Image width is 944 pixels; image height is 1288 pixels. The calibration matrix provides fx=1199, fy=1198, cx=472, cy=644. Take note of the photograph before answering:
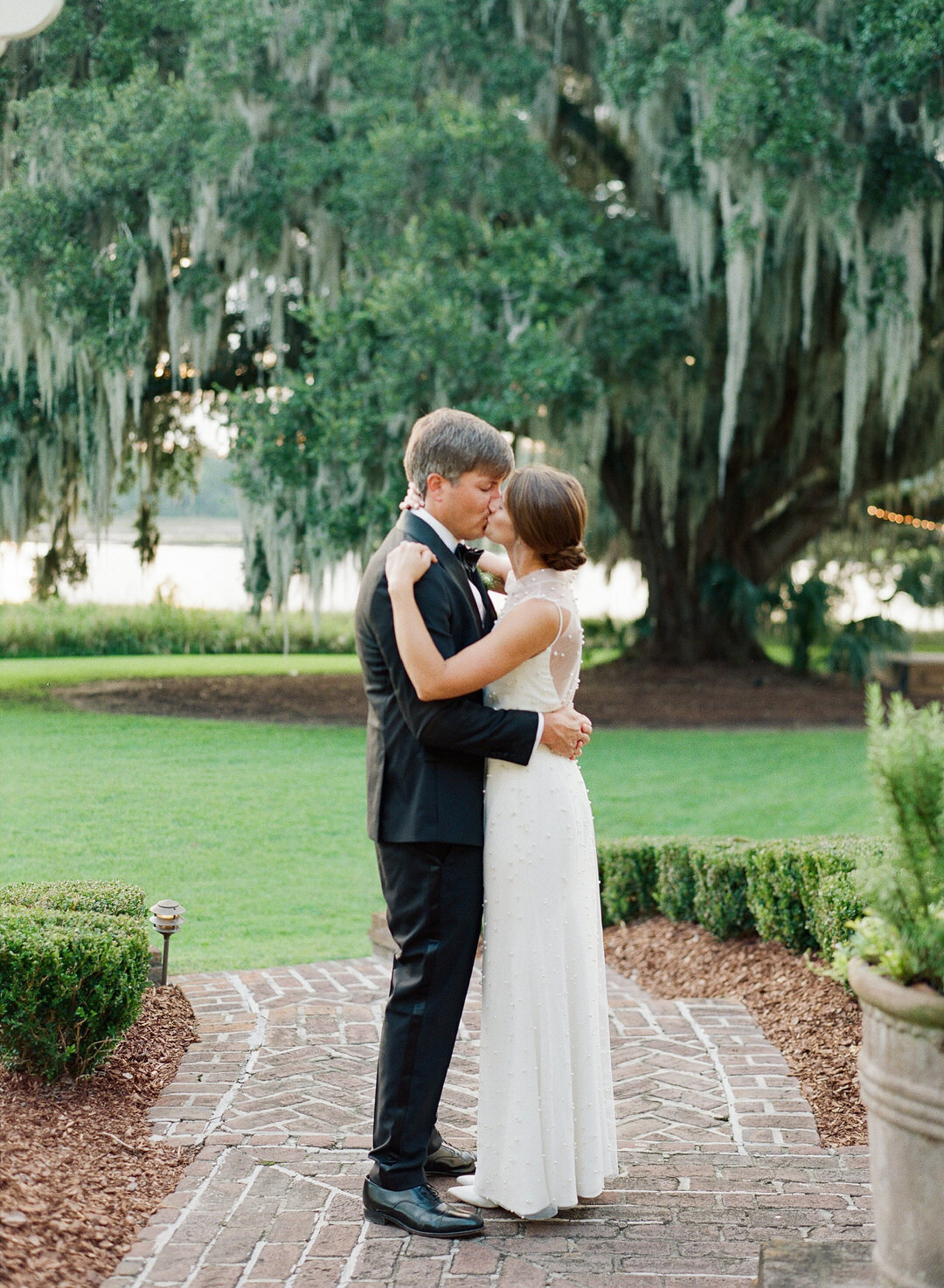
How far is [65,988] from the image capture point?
10.4 ft

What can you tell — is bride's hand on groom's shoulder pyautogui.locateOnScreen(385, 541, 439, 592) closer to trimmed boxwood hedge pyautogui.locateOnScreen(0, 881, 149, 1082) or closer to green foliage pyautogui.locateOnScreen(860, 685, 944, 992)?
green foliage pyautogui.locateOnScreen(860, 685, 944, 992)

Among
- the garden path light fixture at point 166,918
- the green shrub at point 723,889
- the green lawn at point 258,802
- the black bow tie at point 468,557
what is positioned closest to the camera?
the black bow tie at point 468,557

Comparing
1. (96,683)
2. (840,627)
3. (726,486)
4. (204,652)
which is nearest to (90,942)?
(96,683)

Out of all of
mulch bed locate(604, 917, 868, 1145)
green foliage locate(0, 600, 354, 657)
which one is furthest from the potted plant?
green foliage locate(0, 600, 354, 657)

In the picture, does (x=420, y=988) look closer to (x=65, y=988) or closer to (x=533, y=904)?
(x=533, y=904)

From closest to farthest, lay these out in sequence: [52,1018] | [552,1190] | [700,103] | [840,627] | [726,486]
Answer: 1. [552,1190]
2. [52,1018]
3. [700,103]
4. [726,486]
5. [840,627]

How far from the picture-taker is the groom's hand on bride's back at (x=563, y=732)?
2664mm

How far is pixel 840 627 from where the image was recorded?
15.4 metres

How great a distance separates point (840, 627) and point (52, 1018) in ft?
44.6

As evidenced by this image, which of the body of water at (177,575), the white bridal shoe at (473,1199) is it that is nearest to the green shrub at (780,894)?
the white bridal shoe at (473,1199)

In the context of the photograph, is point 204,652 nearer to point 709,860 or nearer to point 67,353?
point 67,353

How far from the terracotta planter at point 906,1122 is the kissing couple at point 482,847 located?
0.75 m

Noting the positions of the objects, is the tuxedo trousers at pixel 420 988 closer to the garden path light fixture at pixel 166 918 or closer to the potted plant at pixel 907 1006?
the potted plant at pixel 907 1006

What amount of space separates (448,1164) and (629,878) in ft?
9.41
